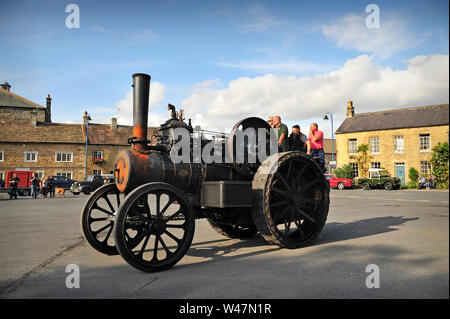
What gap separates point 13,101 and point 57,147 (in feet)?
52.2

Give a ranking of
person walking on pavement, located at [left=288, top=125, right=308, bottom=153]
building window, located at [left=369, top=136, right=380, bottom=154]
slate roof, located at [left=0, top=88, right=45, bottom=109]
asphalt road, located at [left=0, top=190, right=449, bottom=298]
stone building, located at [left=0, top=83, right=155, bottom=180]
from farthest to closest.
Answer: slate roof, located at [left=0, top=88, right=45, bottom=109]
stone building, located at [left=0, top=83, right=155, bottom=180]
building window, located at [left=369, top=136, right=380, bottom=154]
person walking on pavement, located at [left=288, top=125, right=308, bottom=153]
asphalt road, located at [left=0, top=190, right=449, bottom=298]

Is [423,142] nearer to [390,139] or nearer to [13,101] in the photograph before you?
[390,139]

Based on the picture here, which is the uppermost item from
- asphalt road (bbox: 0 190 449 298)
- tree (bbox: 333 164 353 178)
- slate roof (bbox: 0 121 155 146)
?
slate roof (bbox: 0 121 155 146)

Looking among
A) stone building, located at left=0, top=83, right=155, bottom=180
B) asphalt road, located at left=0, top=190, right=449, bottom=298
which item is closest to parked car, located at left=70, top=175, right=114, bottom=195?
stone building, located at left=0, top=83, right=155, bottom=180

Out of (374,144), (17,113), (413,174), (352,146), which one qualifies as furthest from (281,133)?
(17,113)

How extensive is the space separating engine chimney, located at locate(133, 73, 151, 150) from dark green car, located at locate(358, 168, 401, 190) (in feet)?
89.5

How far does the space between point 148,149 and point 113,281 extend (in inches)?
77.0

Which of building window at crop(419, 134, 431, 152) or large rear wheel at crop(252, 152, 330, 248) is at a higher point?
building window at crop(419, 134, 431, 152)

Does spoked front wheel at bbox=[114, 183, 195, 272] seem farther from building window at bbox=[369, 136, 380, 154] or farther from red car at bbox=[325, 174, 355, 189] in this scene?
building window at bbox=[369, 136, 380, 154]

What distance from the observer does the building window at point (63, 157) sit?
126 ft

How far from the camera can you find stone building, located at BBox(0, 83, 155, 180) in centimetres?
3691
